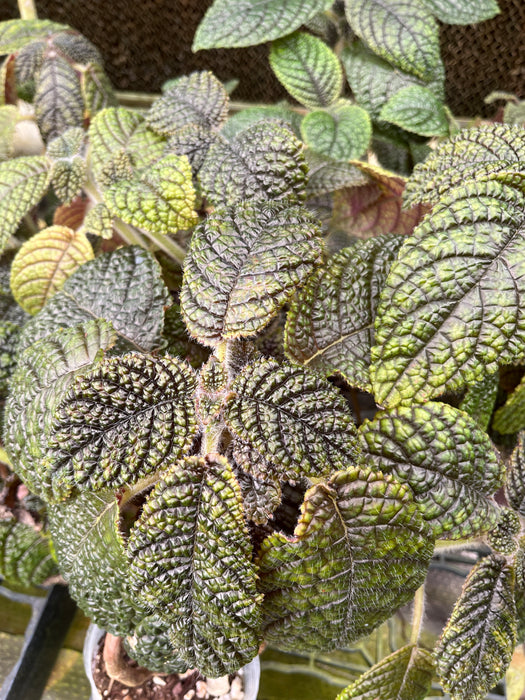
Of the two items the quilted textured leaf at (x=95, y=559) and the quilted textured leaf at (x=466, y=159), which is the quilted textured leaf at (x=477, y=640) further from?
the quilted textured leaf at (x=466, y=159)

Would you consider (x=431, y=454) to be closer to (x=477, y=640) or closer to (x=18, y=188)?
(x=477, y=640)

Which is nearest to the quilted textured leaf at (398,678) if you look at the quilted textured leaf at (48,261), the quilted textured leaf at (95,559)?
the quilted textured leaf at (95,559)

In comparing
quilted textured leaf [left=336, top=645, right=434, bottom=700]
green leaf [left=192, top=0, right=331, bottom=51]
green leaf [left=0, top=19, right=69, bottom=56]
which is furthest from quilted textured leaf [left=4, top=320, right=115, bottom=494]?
green leaf [left=0, top=19, right=69, bottom=56]

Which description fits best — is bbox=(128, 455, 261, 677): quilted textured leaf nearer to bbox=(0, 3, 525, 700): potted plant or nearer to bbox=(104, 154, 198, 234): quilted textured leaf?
bbox=(0, 3, 525, 700): potted plant

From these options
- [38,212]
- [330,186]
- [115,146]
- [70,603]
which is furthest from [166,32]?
A: [70,603]

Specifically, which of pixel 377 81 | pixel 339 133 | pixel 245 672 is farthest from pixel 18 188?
pixel 245 672
